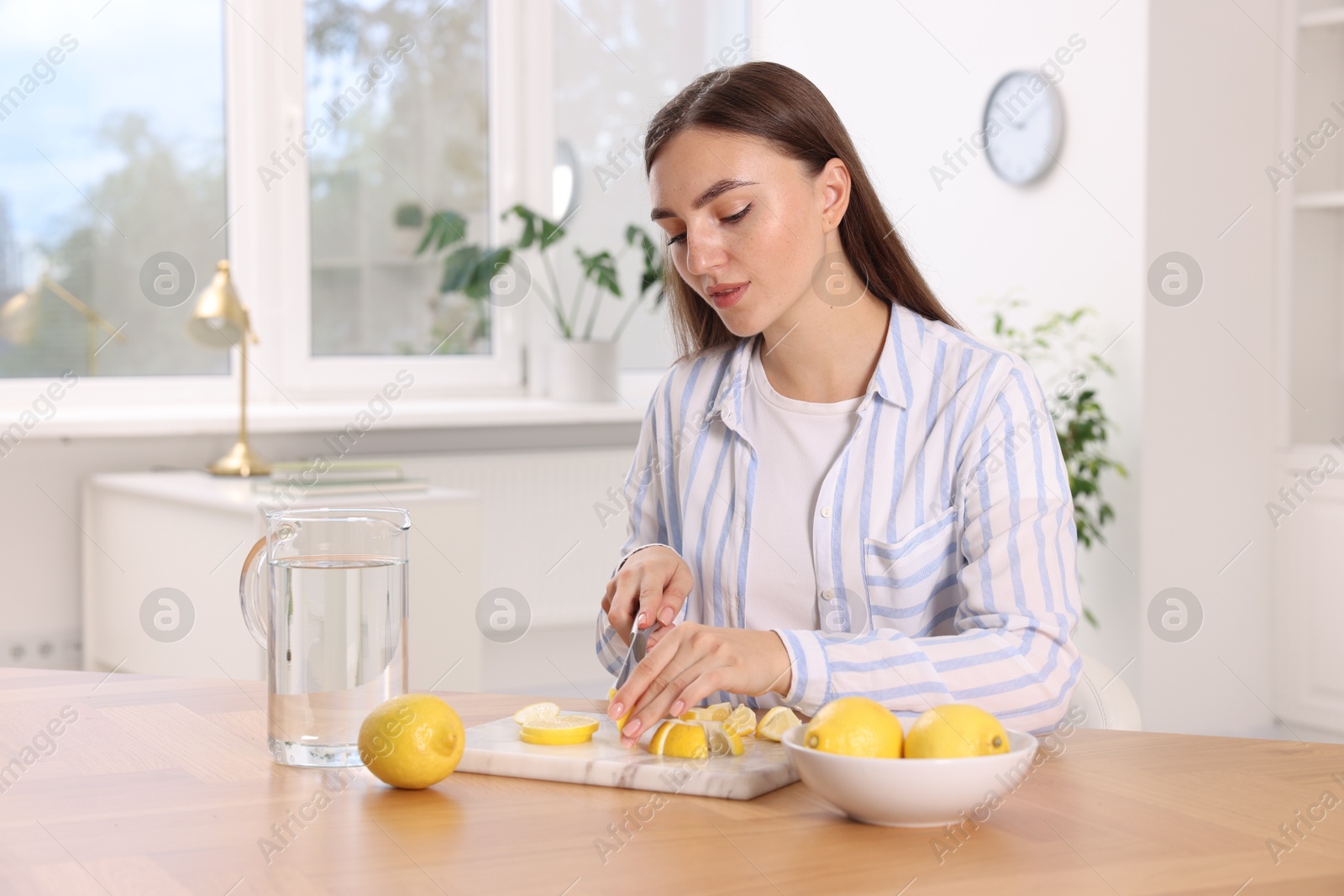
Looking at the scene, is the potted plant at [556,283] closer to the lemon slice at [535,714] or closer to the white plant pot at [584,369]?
the white plant pot at [584,369]

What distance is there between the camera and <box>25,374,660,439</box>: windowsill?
3.34 meters

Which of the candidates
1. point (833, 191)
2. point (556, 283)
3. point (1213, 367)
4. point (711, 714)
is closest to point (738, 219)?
point (833, 191)

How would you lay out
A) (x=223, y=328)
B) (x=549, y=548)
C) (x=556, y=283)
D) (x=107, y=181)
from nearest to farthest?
(x=223, y=328), (x=107, y=181), (x=549, y=548), (x=556, y=283)

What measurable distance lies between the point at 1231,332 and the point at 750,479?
2323mm

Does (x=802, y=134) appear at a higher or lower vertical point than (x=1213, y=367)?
higher

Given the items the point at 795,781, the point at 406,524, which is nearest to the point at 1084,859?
the point at 795,781

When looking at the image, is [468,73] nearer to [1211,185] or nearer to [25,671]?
[1211,185]

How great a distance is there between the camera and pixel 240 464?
3322 millimetres

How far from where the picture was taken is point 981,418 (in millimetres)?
1488

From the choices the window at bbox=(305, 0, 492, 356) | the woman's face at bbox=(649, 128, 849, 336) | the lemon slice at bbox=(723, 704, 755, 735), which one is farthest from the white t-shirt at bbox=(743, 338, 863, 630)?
the window at bbox=(305, 0, 492, 356)

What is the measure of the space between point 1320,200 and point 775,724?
290 centimetres

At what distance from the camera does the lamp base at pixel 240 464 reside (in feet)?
10.9

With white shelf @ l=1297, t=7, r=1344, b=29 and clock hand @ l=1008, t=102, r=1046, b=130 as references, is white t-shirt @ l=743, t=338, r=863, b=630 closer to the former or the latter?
clock hand @ l=1008, t=102, r=1046, b=130

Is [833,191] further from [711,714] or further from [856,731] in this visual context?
[856,731]
